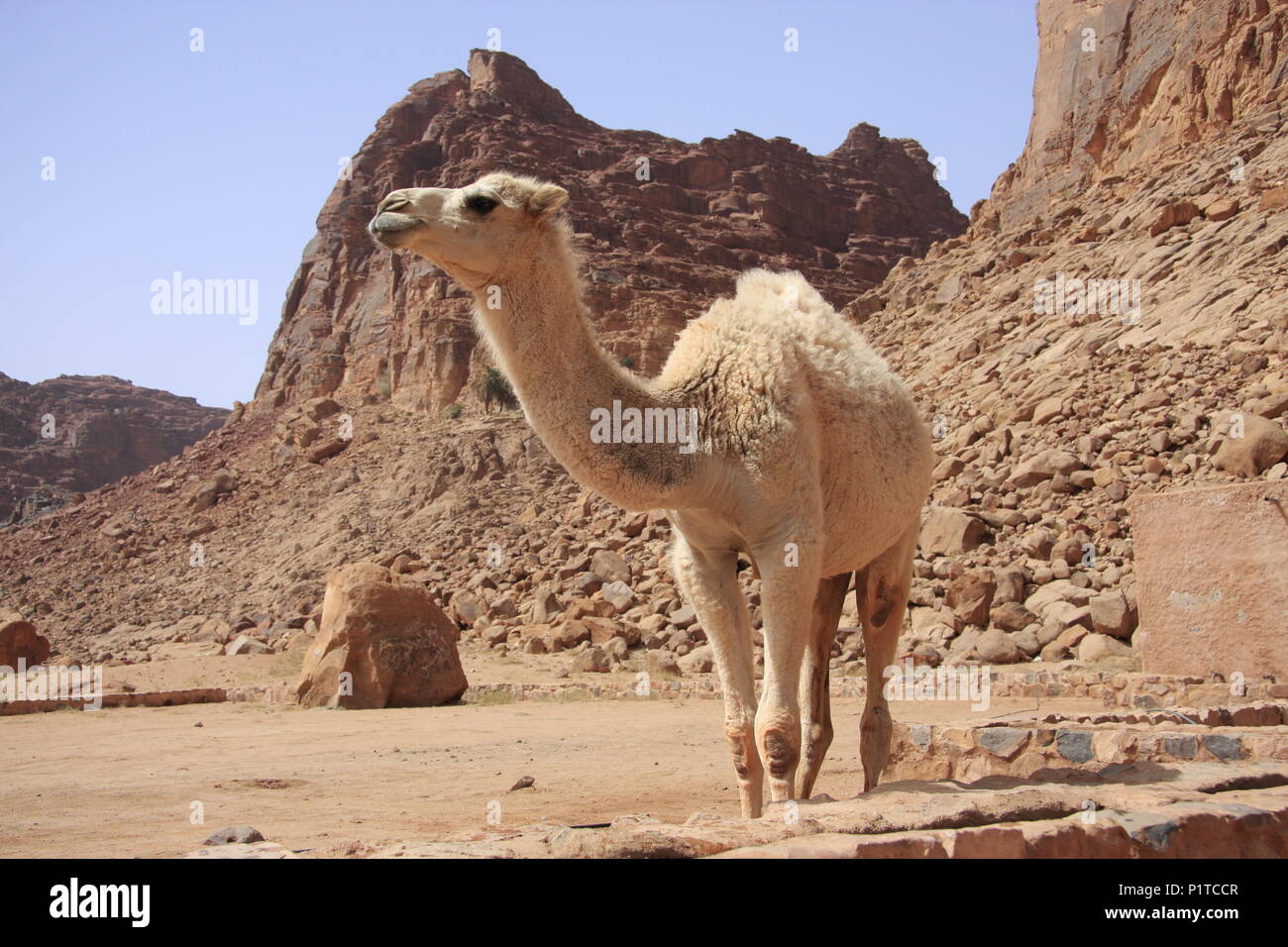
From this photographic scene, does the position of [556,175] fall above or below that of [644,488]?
above

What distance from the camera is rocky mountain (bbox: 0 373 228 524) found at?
89.8m

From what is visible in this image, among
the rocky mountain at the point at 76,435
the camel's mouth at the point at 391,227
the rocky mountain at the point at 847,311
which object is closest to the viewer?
the camel's mouth at the point at 391,227

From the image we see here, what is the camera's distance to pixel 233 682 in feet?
63.7

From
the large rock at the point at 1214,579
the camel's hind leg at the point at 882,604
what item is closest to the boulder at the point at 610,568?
the large rock at the point at 1214,579

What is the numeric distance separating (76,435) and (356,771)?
342ft

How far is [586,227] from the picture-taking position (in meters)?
76.1

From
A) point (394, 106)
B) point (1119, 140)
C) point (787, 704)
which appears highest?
point (394, 106)

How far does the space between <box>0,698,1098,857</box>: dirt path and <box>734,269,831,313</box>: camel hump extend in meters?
3.08

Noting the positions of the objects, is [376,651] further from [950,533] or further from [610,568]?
[610,568]

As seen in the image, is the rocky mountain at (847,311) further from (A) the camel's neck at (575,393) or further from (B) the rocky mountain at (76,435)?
(B) the rocky mountain at (76,435)

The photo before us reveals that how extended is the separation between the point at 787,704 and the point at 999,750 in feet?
6.03

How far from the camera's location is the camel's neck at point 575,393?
4992mm
